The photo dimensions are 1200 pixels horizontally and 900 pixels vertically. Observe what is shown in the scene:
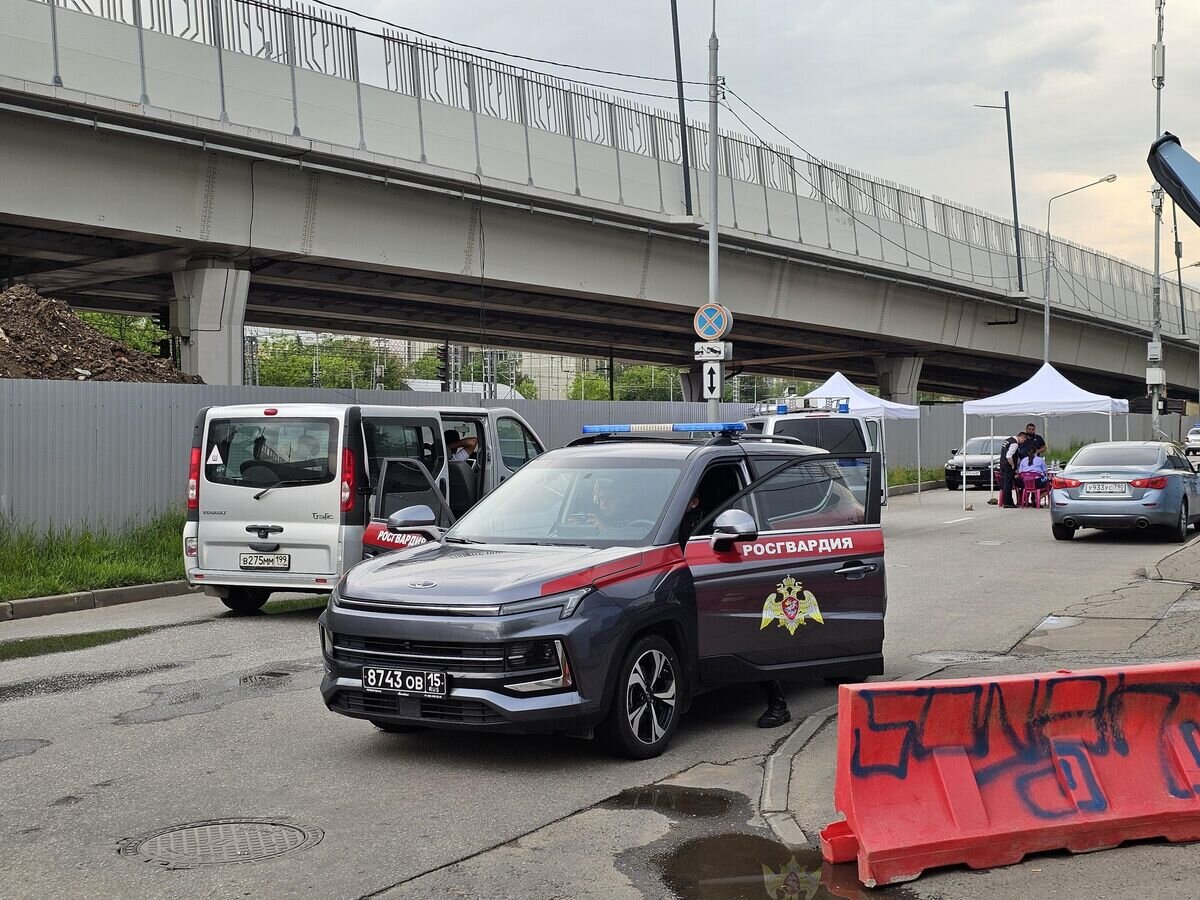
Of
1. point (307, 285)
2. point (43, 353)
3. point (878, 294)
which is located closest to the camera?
point (43, 353)

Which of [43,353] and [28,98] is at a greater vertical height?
[28,98]

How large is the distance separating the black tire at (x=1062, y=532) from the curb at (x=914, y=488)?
1578cm

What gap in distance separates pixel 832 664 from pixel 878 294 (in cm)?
3433

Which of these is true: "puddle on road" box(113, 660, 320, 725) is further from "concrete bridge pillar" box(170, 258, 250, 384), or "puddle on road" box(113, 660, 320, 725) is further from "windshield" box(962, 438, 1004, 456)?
"windshield" box(962, 438, 1004, 456)

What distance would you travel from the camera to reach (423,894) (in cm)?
486

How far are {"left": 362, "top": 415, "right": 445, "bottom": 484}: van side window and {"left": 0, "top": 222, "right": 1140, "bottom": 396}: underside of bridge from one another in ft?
37.9

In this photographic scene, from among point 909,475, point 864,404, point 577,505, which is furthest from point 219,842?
point 909,475

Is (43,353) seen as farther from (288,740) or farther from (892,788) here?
(892,788)

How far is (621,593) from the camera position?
22.3ft

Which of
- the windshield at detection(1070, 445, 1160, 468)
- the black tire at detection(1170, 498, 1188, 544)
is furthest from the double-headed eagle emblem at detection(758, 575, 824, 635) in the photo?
the black tire at detection(1170, 498, 1188, 544)

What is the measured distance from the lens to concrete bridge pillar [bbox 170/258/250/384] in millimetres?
25156

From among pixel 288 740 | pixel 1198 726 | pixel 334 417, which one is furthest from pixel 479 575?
pixel 334 417

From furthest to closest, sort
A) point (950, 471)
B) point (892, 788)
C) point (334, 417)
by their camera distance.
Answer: point (950, 471)
point (334, 417)
point (892, 788)

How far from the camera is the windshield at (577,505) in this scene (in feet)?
24.7
